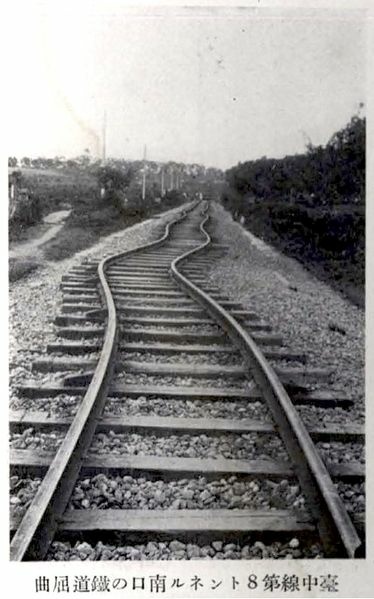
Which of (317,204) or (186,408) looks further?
(317,204)

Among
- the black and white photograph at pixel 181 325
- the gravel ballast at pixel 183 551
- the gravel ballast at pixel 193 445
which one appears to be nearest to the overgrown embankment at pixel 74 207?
the black and white photograph at pixel 181 325

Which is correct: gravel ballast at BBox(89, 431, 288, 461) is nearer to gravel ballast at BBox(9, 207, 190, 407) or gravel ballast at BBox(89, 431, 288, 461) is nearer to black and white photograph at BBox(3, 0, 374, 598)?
black and white photograph at BBox(3, 0, 374, 598)

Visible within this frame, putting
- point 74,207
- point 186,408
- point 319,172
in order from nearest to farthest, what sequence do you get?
1. point 186,408
2. point 319,172
3. point 74,207

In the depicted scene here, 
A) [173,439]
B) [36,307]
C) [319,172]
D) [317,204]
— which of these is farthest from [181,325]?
[317,204]

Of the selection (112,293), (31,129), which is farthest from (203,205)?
(31,129)

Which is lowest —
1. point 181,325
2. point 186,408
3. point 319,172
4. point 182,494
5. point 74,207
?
point 182,494

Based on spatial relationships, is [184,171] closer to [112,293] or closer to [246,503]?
[112,293]

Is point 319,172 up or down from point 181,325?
up

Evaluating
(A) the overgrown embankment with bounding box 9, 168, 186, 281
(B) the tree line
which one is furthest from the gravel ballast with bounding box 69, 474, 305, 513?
(B) the tree line

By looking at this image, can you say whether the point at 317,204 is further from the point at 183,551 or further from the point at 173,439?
the point at 183,551
